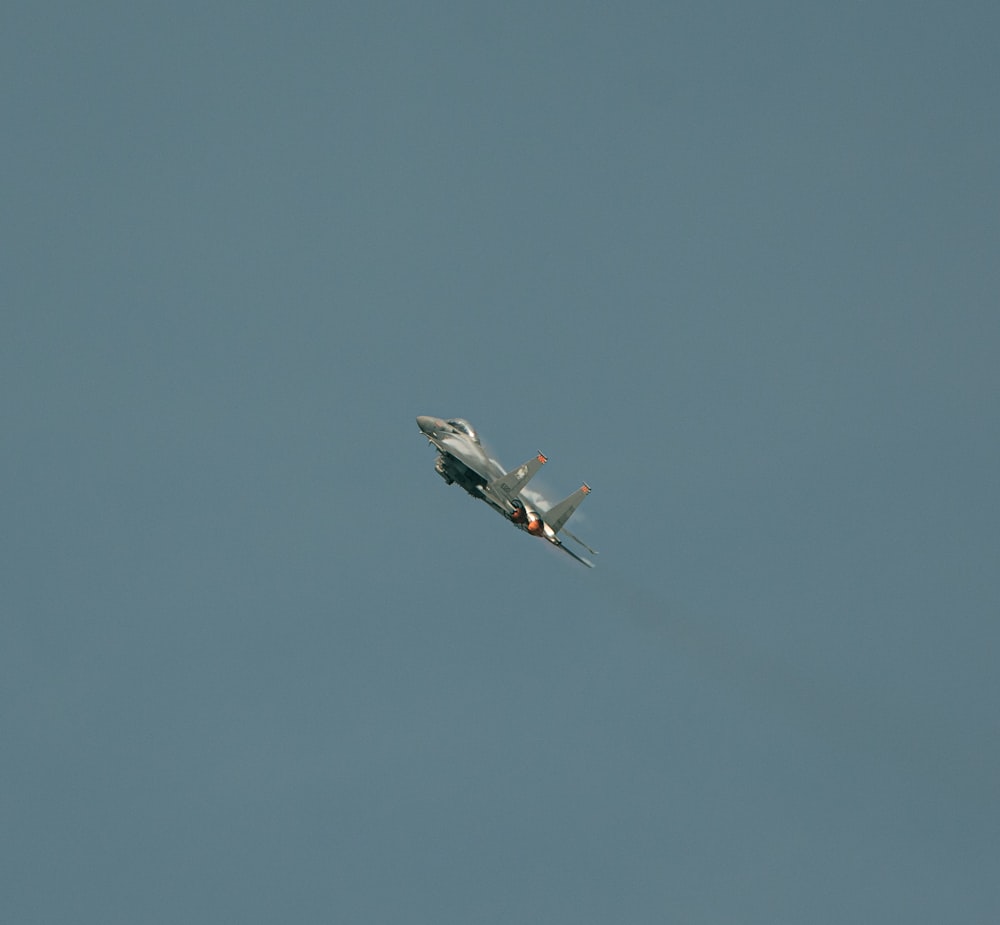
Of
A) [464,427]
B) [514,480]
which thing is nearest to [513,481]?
[514,480]

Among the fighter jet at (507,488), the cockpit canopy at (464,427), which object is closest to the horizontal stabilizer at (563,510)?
the fighter jet at (507,488)

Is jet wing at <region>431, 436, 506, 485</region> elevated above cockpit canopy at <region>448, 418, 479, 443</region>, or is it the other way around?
cockpit canopy at <region>448, 418, 479, 443</region>

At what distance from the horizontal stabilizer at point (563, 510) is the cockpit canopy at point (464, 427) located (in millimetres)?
9848

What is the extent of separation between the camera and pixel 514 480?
358ft

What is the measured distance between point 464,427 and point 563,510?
12.6m

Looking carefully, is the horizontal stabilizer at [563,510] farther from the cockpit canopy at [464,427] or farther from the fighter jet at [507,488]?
the cockpit canopy at [464,427]

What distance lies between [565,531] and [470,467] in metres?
7.13

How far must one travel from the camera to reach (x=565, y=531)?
362 ft

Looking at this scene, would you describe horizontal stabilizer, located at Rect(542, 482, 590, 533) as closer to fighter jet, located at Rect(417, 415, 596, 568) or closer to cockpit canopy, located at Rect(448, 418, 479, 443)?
fighter jet, located at Rect(417, 415, 596, 568)

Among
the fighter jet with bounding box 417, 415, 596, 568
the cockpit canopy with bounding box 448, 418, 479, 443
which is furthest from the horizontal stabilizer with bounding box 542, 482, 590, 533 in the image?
the cockpit canopy with bounding box 448, 418, 479, 443

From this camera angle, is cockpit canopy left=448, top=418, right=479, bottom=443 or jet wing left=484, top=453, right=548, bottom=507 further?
cockpit canopy left=448, top=418, right=479, bottom=443

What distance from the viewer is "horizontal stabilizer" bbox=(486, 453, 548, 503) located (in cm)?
10869

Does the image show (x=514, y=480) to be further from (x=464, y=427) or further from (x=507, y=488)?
(x=464, y=427)

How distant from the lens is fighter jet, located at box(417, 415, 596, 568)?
109m
